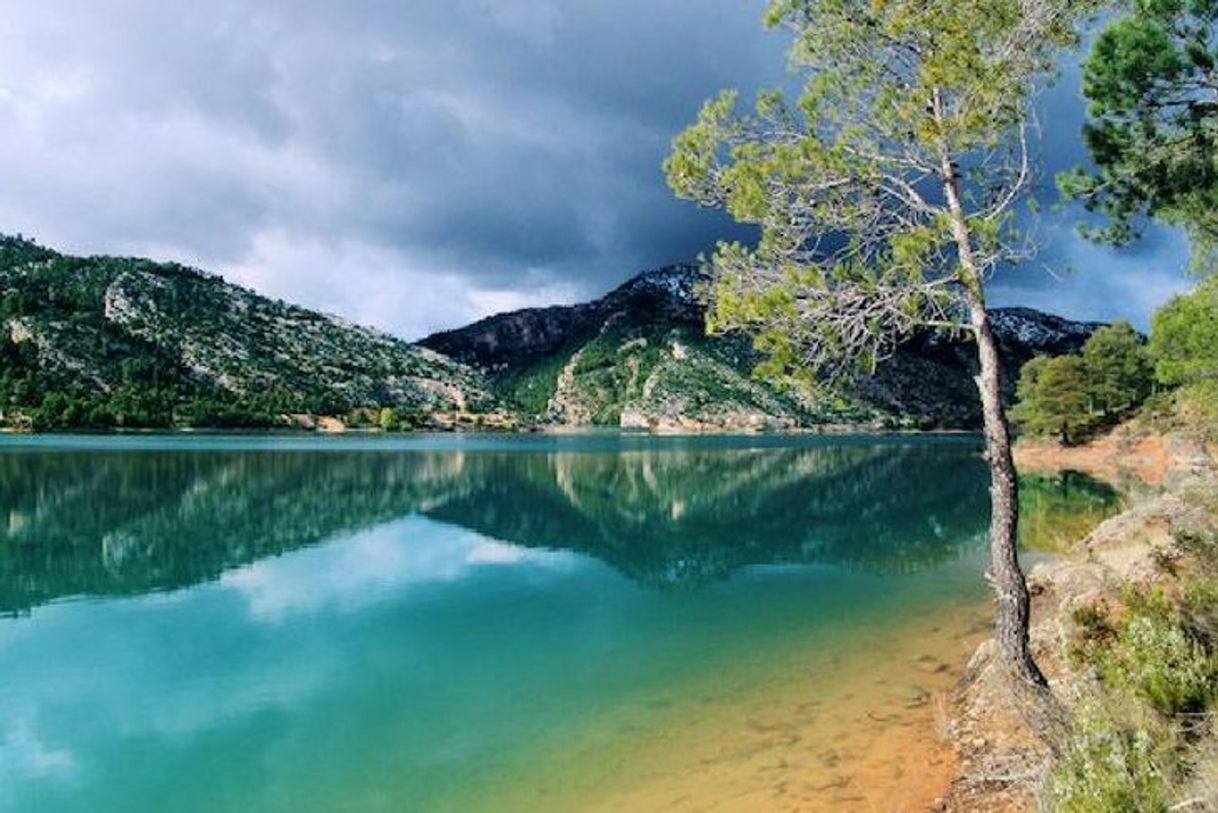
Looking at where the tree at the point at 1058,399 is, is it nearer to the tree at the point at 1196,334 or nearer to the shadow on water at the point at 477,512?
the shadow on water at the point at 477,512

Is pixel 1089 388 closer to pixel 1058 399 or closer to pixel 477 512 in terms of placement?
pixel 1058 399

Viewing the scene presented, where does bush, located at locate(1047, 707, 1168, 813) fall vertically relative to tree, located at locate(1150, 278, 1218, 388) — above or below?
below

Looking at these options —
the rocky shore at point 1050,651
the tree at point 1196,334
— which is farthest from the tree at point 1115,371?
the tree at point 1196,334

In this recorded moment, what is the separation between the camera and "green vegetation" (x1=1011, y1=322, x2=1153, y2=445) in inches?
3211

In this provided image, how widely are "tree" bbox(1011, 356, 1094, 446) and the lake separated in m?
36.1

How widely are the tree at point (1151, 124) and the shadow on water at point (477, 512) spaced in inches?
675

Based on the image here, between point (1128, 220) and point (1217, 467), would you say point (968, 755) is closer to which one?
point (1128, 220)

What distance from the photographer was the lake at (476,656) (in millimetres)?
12617

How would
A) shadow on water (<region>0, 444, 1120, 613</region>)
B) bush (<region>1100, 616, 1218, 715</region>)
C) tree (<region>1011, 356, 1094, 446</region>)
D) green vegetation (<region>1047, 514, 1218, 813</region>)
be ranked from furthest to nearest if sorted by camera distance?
tree (<region>1011, 356, 1094, 446</region>)
shadow on water (<region>0, 444, 1120, 613</region>)
bush (<region>1100, 616, 1218, 715</region>)
green vegetation (<region>1047, 514, 1218, 813</region>)

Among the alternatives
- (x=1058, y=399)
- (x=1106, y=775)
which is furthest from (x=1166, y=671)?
(x=1058, y=399)

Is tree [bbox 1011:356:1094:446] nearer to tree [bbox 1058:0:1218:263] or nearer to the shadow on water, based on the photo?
the shadow on water

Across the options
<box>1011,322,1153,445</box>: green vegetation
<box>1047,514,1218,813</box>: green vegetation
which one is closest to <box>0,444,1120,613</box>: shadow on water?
<box>1011,322,1153,445</box>: green vegetation

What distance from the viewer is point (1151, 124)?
16.6 metres

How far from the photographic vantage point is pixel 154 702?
16.9 meters
